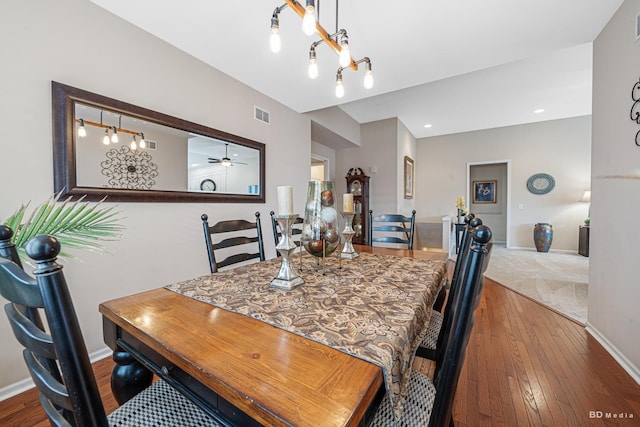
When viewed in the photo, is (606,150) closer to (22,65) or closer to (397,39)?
(397,39)

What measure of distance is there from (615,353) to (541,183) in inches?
198

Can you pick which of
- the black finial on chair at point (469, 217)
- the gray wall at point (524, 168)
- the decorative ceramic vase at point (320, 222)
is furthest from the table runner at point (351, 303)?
the gray wall at point (524, 168)

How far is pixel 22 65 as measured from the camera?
4.62 feet

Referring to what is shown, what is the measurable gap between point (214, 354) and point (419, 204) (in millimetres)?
6816

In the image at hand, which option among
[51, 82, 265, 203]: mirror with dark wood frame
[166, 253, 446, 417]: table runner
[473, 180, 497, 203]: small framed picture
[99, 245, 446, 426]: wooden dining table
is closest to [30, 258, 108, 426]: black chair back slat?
[99, 245, 446, 426]: wooden dining table

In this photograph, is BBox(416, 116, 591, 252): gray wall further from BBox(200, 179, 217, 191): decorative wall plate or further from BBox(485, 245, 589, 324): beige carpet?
BBox(200, 179, 217, 191): decorative wall plate

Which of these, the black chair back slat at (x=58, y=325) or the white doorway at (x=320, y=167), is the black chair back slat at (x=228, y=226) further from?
the white doorway at (x=320, y=167)

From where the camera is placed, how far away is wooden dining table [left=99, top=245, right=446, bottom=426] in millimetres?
471

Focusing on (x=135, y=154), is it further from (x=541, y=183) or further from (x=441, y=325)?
(x=541, y=183)

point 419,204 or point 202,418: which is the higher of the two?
point 419,204

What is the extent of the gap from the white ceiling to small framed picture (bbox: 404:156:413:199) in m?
2.48

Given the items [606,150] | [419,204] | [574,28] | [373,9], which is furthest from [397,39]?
[419,204]

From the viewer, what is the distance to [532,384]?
5.03 feet

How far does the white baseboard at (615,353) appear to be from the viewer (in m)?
1.57
